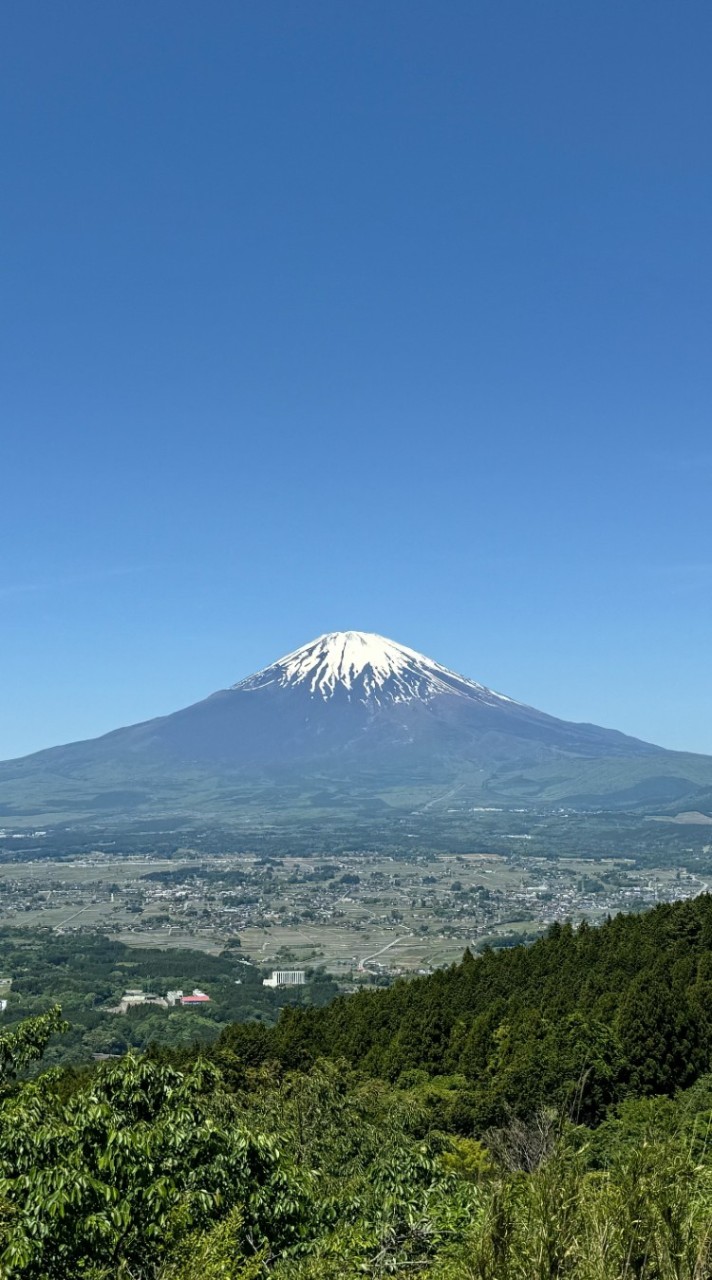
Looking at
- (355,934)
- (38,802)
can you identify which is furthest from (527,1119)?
(38,802)

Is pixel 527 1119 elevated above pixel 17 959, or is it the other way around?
pixel 527 1119

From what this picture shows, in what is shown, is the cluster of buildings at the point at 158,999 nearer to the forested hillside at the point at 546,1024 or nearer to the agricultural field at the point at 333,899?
the agricultural field at the point at 333,899

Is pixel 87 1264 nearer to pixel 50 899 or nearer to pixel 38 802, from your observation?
pixel 50 899

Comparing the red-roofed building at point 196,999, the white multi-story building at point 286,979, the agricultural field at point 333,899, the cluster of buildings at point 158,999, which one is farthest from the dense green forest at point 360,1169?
the agricultural field at point 333,899

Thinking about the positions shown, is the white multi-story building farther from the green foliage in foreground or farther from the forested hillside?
the green foliage in foreground

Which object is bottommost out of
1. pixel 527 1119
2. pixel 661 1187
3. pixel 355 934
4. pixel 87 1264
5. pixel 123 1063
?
pixel 355 934

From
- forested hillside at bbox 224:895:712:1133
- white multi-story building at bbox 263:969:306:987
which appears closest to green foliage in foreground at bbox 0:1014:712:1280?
forested hillside at bbox 224:895:712:1133
